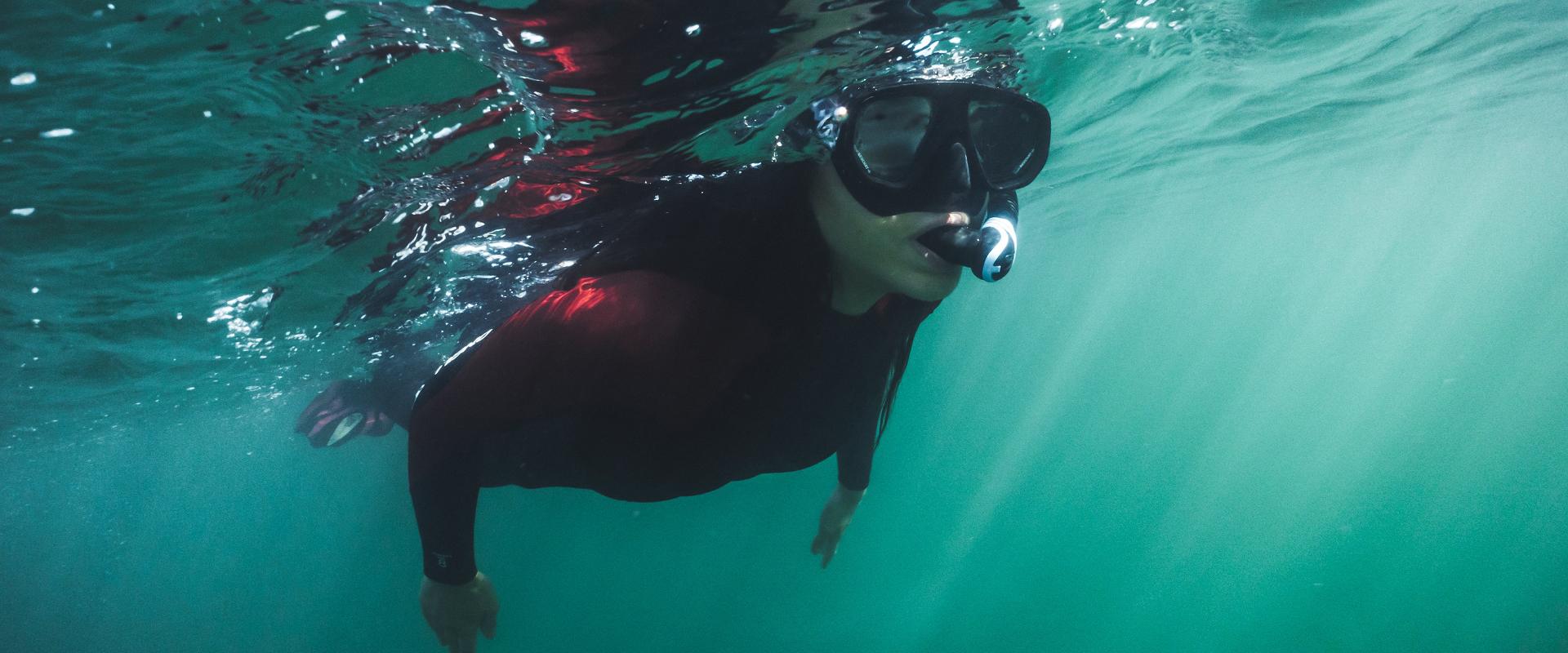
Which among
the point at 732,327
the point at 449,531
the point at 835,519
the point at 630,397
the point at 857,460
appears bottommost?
the point at 835,519

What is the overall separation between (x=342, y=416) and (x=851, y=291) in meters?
11.1

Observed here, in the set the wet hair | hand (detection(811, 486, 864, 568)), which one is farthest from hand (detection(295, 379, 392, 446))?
the wet hair

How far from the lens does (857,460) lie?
5270 millimetres

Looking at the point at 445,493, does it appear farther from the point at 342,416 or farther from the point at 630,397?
the point at 342,416

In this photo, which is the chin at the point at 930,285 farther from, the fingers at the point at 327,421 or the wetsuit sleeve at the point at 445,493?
the fingers at the point at 327,421

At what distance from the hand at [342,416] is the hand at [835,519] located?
849 centimetres

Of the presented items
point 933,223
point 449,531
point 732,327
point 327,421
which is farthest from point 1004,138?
point 327,421

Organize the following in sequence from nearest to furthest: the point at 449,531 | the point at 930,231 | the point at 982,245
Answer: the point at 982,245 → the point at 930,231 → the point at 449,531

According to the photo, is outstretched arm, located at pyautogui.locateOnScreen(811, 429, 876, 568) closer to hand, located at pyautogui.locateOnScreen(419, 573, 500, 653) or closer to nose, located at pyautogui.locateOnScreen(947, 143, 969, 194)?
nose, located at pyautogui.locateOnScreen(947, 143, 969, 194)

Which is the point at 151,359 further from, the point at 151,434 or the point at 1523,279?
the point at 1523,279

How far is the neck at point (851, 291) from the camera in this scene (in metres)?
3.47

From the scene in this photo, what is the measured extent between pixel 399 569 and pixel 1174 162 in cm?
3122

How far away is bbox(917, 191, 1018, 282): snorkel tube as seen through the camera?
2.84m

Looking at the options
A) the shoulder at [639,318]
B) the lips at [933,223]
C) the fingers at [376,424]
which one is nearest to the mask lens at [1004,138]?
the lips at [933,223]
